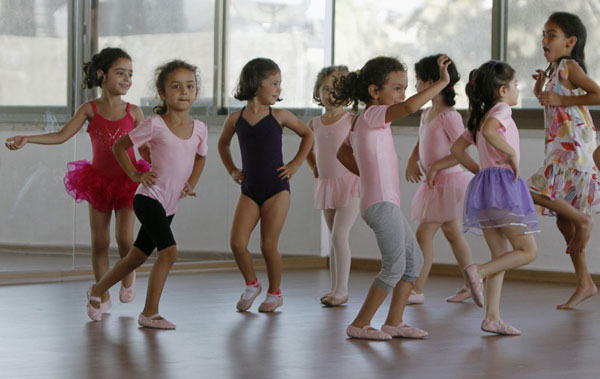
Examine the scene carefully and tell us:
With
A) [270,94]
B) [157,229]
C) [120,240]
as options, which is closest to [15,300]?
[120,240]

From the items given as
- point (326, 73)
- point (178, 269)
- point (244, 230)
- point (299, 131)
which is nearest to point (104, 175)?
point (244, 230)

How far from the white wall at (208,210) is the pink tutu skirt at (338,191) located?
143 centimetres

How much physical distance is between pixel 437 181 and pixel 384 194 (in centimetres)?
133

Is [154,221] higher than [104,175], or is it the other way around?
[104,175]

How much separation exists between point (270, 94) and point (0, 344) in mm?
1719

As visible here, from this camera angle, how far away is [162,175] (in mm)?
3977

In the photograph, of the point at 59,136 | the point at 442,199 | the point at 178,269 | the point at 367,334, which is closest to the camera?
the point at 367,334

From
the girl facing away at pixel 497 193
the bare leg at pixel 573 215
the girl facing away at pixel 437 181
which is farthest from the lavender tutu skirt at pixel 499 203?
the girl facing away at pixel 437 181

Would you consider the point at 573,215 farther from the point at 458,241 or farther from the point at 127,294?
the point at 127,294

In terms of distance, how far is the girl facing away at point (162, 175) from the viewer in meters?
3.86

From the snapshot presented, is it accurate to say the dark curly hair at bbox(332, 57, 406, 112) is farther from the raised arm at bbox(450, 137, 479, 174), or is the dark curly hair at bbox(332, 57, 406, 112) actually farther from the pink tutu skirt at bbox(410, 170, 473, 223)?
the pink tutu skirt at bbox(410, 170, 473, 223)

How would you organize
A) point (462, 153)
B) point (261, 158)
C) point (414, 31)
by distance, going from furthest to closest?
point (414, 31), point (261, 158), point (462, 153)

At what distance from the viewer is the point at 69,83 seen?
5.51 metres

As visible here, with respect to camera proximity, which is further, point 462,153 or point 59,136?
point 59,136
